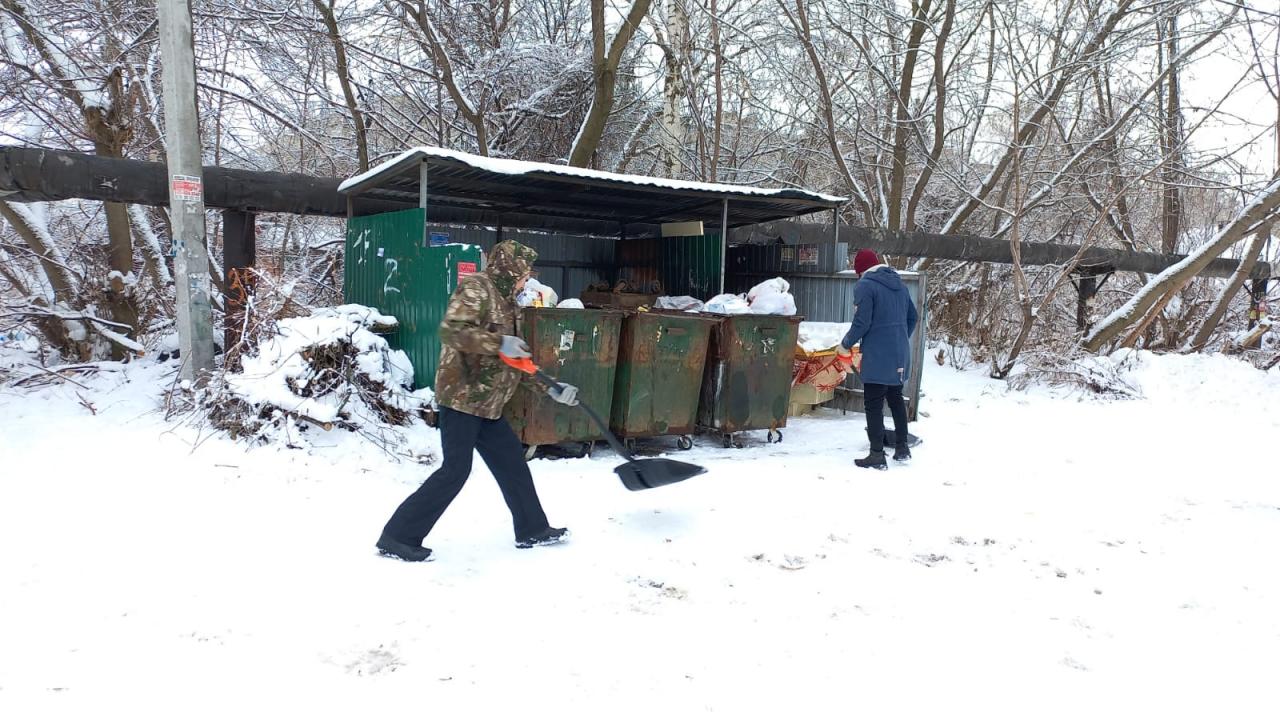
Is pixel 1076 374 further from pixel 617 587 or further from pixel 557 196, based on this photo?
pixel 617 587

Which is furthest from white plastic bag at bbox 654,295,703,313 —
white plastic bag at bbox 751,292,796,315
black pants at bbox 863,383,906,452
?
black pants at bbox 863,383,906,452

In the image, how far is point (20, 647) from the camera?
2.77 meters

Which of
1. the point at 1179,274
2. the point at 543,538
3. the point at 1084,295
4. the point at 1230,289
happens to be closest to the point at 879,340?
the point at 543,538

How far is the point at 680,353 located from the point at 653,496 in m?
1.45

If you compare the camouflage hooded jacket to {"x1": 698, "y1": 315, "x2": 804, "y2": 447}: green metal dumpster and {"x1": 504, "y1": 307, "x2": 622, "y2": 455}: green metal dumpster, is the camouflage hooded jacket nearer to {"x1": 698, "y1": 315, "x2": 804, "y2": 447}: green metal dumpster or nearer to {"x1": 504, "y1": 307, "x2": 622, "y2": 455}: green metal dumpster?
{"x1": 504, "y1": 307, "x2": 622, "y2": 455}: green metal dumpster

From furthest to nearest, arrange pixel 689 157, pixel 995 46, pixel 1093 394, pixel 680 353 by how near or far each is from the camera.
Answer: pixel 689 157 → pixel 995 46 → pixel 1093 394 → pixel 680 353

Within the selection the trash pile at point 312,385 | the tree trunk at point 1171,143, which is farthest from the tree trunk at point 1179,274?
the trash pile at point 312,385

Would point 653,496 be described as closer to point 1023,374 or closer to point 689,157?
point 1023,374

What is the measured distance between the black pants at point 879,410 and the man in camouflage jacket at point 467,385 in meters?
3.00

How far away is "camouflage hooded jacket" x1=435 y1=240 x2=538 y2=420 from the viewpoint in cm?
365

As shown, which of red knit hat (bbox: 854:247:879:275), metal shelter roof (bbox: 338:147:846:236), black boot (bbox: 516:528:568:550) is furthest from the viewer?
red knit hat (bbox: 854:247:879:275)

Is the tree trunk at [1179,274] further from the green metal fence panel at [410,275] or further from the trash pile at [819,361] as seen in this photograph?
the green metal fence panel at [410,275]

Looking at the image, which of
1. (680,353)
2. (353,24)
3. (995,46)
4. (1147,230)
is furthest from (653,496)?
(1147,230)

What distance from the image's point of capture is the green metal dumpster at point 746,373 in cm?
634
